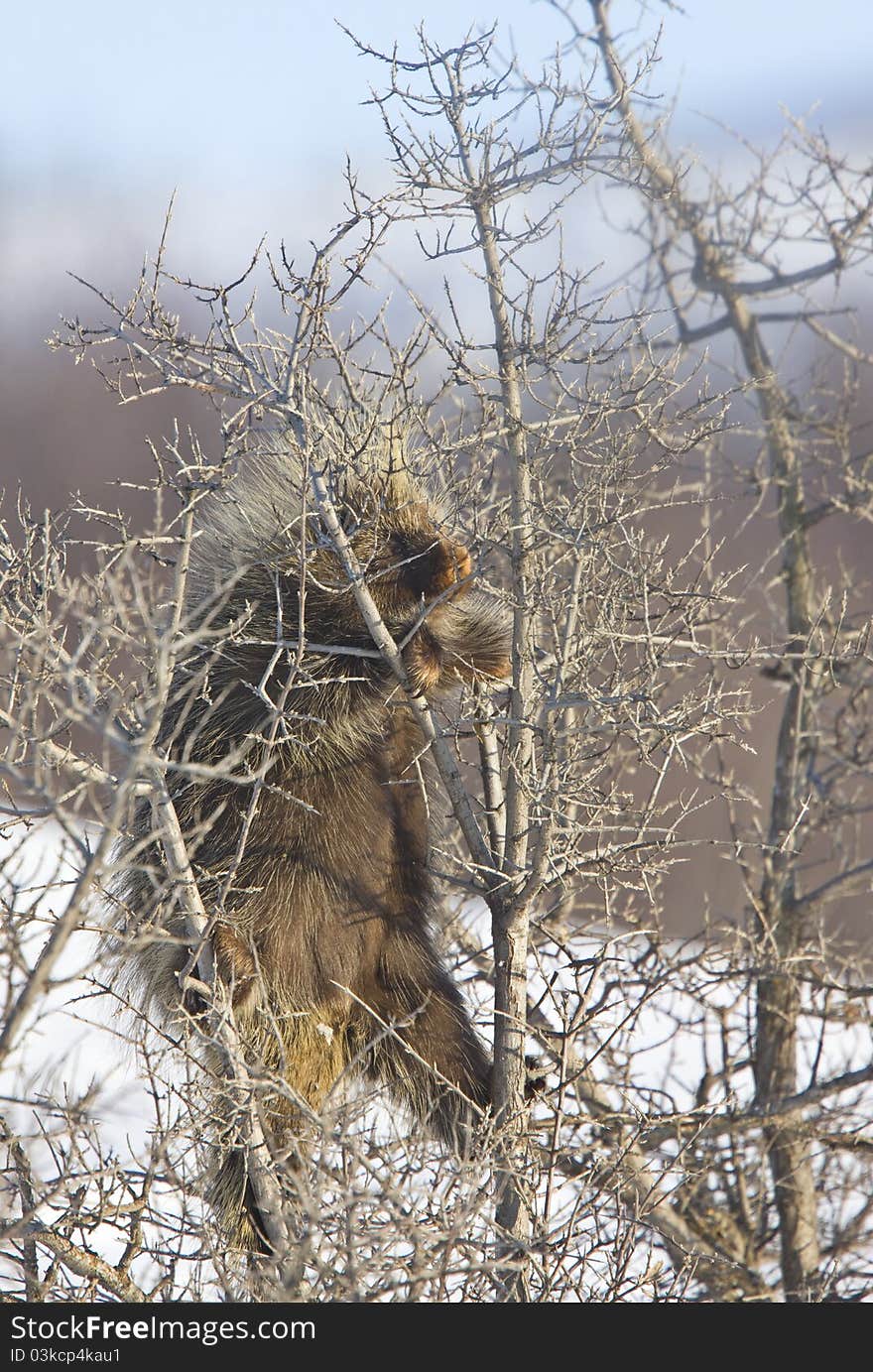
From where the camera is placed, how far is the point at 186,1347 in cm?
198

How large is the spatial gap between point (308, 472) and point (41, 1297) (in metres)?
1.48

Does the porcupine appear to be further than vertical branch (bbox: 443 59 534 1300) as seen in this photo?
Yes

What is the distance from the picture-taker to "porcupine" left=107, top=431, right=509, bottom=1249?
105 inches

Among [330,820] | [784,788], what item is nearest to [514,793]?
[330,820]

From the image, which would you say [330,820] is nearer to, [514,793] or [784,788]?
[514,793]

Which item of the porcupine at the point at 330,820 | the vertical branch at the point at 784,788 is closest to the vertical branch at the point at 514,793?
the porcupine at the point at 330,820

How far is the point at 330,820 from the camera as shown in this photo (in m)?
2.82

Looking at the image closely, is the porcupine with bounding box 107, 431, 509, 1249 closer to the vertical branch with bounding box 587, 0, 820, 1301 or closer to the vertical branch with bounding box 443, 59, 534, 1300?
the vertical branch with bounding box 443, 59, 534, 1300

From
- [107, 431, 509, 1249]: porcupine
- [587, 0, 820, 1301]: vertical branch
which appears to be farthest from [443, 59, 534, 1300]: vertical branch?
[587, 0, 820, 1301]: vertical branch

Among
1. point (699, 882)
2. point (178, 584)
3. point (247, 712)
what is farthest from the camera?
point (699, 882)

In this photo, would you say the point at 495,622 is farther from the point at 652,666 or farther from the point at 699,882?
the point at 699,882

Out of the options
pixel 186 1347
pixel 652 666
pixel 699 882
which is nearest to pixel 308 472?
pixel 652 666

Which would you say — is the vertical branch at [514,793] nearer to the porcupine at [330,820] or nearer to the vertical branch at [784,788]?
the porcupine at [330,820]

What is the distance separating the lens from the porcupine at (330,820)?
2.68m
